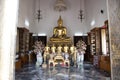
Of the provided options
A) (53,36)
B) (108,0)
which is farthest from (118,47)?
(53,36)

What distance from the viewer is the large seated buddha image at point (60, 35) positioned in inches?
483

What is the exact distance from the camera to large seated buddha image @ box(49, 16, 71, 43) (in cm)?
1227

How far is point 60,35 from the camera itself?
1271cm

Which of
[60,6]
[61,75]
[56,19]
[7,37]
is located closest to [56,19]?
[56,19]

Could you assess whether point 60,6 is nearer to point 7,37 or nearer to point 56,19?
point 56,19

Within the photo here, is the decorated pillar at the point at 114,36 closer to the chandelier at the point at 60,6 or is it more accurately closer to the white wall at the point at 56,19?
the chandelier at the point at 60,6

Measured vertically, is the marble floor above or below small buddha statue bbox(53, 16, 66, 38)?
below

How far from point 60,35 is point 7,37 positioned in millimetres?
9942

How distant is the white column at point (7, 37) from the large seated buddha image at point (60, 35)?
30.7ft

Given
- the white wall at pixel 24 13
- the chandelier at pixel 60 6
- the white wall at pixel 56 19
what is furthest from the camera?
the white wall at pixel 56 19

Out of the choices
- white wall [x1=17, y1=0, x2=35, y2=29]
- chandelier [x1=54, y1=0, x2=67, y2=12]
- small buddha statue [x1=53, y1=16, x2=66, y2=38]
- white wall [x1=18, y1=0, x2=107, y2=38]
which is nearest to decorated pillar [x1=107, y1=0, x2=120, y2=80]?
white wall [x1=17, y1=0, x2=35, y2=29]

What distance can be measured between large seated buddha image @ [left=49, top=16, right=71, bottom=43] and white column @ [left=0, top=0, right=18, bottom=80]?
9.35 m

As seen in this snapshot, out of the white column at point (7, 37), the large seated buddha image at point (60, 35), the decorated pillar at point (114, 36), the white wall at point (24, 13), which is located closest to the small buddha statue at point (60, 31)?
the large seated buddha image at point (60, 35)

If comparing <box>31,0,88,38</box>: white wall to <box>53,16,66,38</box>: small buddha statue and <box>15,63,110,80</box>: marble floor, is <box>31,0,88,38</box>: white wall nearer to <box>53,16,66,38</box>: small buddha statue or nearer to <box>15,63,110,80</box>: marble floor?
<box>53,16,66,38</box>: small buddha statue
